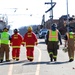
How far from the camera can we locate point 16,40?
19.8m

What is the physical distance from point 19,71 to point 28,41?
476 cm

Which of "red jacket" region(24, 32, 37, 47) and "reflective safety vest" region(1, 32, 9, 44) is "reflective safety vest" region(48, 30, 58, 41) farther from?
"reflective safety vest" region(1, 32, 9, 44)

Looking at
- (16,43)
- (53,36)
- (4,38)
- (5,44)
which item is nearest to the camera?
(53,36)

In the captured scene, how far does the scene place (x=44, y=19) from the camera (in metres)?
119

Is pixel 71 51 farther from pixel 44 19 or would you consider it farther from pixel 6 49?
pixel 44 19

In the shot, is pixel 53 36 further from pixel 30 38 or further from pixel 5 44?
pixel 5 44

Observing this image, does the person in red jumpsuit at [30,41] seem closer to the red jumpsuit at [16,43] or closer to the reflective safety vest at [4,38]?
the red jumpsuit at [16,43]

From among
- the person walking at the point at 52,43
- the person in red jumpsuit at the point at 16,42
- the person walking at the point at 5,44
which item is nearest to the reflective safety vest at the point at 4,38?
the person walking at the point at 5,44

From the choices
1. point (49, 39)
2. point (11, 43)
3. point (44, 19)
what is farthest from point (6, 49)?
point (44, 19)

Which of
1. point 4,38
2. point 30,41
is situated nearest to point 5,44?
point 4,38

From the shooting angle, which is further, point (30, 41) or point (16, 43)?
point (16, 43)

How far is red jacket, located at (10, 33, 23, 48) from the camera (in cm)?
1972

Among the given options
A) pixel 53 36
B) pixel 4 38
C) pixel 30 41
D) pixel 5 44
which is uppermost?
pixel 53 36

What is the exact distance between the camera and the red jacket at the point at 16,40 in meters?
19.7
